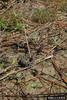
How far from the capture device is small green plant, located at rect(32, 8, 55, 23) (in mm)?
2842

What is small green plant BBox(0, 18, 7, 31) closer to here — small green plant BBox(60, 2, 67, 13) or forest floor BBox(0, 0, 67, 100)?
forest floor BBox(0, 0, 67, 100)

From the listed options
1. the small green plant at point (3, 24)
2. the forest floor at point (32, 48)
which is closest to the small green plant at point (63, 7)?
the forest floor at point (32, 48)

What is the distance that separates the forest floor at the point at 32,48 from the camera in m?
2.05

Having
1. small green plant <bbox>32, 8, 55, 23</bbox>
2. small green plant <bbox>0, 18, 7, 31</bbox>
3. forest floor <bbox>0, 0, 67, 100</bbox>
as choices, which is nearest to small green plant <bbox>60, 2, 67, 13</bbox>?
forest floor <bbox>0, 0, 67, 100</bbox>

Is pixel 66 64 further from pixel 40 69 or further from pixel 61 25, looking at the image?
pixel 61 25

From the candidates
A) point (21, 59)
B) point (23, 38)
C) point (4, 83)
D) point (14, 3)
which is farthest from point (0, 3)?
point (4, 83)

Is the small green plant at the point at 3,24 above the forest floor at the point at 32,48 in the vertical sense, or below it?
above

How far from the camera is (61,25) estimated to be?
280cm

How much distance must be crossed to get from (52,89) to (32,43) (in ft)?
2.14

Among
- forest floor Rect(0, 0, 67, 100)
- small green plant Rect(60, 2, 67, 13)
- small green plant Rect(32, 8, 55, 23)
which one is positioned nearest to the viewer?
forest floor Rect(0, 0, 67, 100)

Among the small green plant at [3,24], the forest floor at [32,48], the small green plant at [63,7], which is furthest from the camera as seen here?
the small green plant at [63,7]

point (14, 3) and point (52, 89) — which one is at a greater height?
point (14, 3)

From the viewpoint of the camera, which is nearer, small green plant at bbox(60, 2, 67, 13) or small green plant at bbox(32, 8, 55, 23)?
small green plant at bbox(32, 8, 55, 23)

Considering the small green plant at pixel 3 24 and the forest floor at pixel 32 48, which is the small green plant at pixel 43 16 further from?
the small green plant at pixel 3 24
